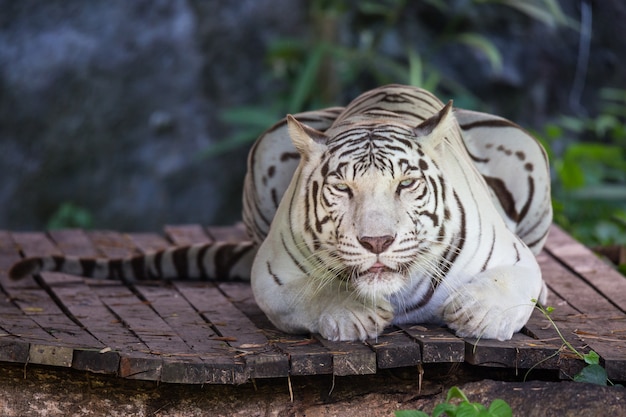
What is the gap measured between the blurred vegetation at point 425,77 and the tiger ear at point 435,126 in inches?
130

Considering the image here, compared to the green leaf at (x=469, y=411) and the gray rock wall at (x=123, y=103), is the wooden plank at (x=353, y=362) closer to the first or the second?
the green leaf at (x=469, y=411)

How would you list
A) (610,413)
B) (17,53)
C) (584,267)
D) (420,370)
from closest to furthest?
(610,413), (420,370), (584,267), (17,53)

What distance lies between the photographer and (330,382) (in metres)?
3.70

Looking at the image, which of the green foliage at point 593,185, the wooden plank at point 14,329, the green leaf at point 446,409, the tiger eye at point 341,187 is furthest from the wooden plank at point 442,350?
the green foliage at point 593,185

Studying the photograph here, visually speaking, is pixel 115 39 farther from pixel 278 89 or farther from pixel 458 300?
pixel 458 300

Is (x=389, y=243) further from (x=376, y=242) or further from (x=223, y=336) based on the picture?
(x=223, y=336)

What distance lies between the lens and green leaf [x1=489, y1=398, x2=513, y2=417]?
10.4 ft

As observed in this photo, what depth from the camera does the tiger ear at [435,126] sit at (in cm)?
372

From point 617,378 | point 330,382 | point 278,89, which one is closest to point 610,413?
point 617,378

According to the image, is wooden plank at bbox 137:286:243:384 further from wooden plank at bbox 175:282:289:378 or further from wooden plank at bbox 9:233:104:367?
wooden plank at bbox 9:233:104:367

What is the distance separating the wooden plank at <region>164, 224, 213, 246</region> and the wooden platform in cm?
93

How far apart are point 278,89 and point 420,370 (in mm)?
5900

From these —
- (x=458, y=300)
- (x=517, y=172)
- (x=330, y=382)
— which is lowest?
(x=330, y=382)

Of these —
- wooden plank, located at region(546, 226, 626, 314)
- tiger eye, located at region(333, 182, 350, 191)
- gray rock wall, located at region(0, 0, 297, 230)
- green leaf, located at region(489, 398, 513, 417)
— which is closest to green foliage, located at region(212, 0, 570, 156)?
gray rock wall, located at region(0, 0, 297, 230)
